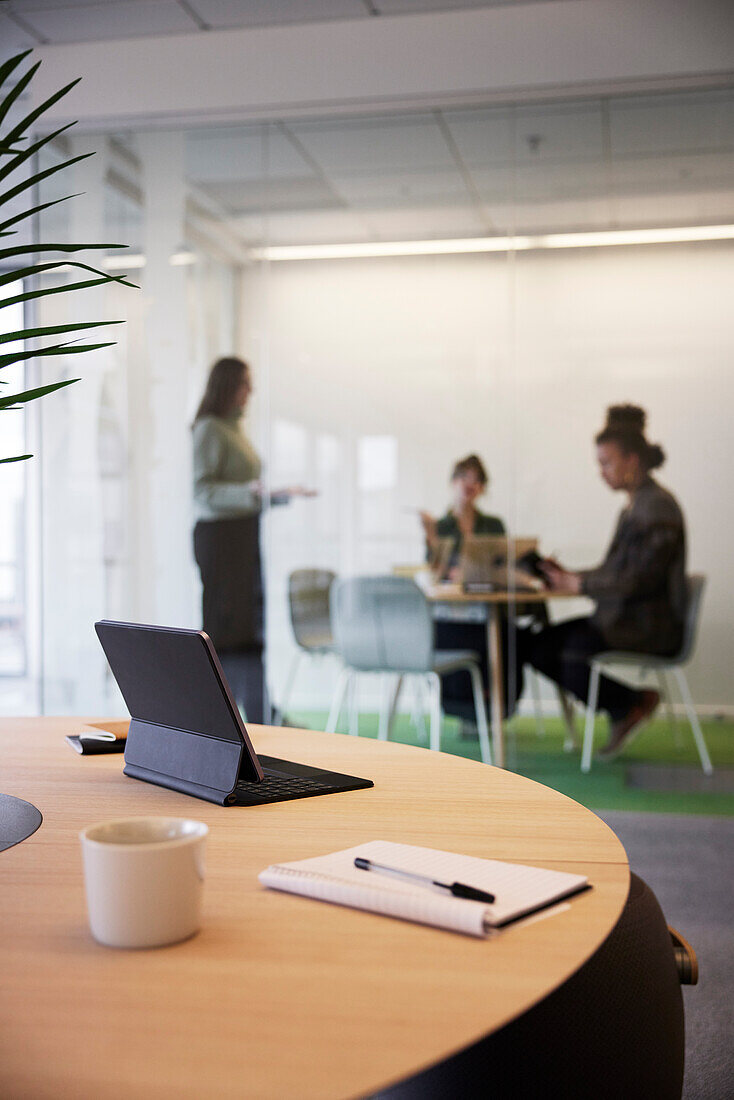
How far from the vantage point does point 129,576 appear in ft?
15.3

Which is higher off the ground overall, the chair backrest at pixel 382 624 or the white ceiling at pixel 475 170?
the white ceiling at pixel 475 170

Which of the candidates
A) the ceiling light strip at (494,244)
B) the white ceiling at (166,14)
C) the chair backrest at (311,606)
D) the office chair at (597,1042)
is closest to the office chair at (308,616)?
the chair backrest at (311,606)

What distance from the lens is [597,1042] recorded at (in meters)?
1.16

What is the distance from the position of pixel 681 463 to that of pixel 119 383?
244 centimetres

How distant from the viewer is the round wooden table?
0.65 m

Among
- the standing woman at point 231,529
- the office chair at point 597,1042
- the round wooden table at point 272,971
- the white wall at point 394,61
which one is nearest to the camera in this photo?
the round wooden table at point 272,971

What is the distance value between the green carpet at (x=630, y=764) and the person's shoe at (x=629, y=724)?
29 millimetres

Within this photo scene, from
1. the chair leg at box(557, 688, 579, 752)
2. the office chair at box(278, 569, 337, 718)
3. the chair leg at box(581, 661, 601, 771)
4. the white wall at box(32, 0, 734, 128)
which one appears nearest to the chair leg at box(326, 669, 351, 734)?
the office chair at box(278, 569, 337, 718)

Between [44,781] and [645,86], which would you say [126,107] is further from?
[44,781]

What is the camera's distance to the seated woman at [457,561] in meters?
4.25

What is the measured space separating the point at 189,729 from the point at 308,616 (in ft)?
10.3

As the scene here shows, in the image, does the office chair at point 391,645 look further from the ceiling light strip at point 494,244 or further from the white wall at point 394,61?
the white wall at point 394,61

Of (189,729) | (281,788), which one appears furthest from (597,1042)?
(189,729)

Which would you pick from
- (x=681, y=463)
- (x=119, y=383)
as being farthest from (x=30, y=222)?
(x=681, y=463)
